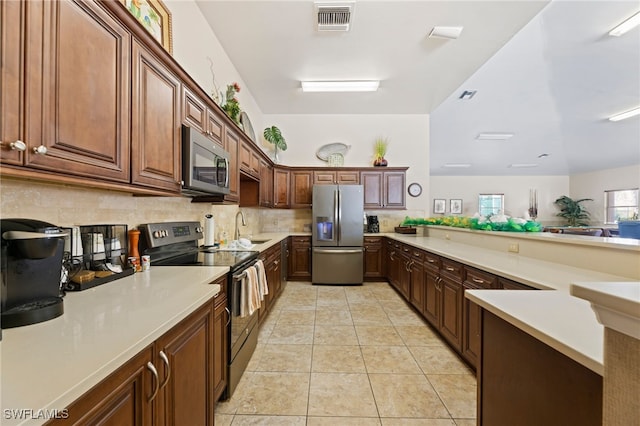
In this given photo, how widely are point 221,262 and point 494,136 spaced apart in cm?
803

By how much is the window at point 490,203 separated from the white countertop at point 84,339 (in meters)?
11.2

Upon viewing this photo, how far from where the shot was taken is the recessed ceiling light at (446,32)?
2.74 m

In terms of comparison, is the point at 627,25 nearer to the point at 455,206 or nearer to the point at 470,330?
the point at 470,330

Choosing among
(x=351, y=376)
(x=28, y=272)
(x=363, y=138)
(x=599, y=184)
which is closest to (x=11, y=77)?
(x=28, y=272)

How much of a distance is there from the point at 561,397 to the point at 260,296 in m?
1.91

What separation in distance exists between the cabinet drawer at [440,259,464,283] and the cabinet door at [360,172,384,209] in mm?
2456

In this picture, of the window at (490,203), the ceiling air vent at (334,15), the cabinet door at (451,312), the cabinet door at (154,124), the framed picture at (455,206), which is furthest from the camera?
the framed picture at (455,206)

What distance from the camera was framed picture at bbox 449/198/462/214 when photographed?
33.5 ft

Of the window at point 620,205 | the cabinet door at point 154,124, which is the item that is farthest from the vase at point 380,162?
the window at point 620,205

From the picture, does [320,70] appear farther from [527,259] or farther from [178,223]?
[527,259]

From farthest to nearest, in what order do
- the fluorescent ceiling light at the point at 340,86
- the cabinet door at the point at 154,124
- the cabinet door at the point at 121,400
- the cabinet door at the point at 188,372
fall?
the fluorescent ceiling light at the point at 340,86, the cabinet door at the point at 154,124, the cabinet door at the point at 188,372, the cabinet door at the point at 121,400

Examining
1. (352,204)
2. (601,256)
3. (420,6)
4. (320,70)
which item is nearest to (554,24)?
(420,6)

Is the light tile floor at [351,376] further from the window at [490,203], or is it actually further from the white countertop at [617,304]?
the window at [490,203]

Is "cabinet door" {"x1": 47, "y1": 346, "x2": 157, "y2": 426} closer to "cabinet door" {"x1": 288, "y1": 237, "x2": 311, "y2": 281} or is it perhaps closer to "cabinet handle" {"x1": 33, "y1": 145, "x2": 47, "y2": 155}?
"cabinet handle" {"x1": 33, "y1": 145, "x2": 47, "y2": 155}
